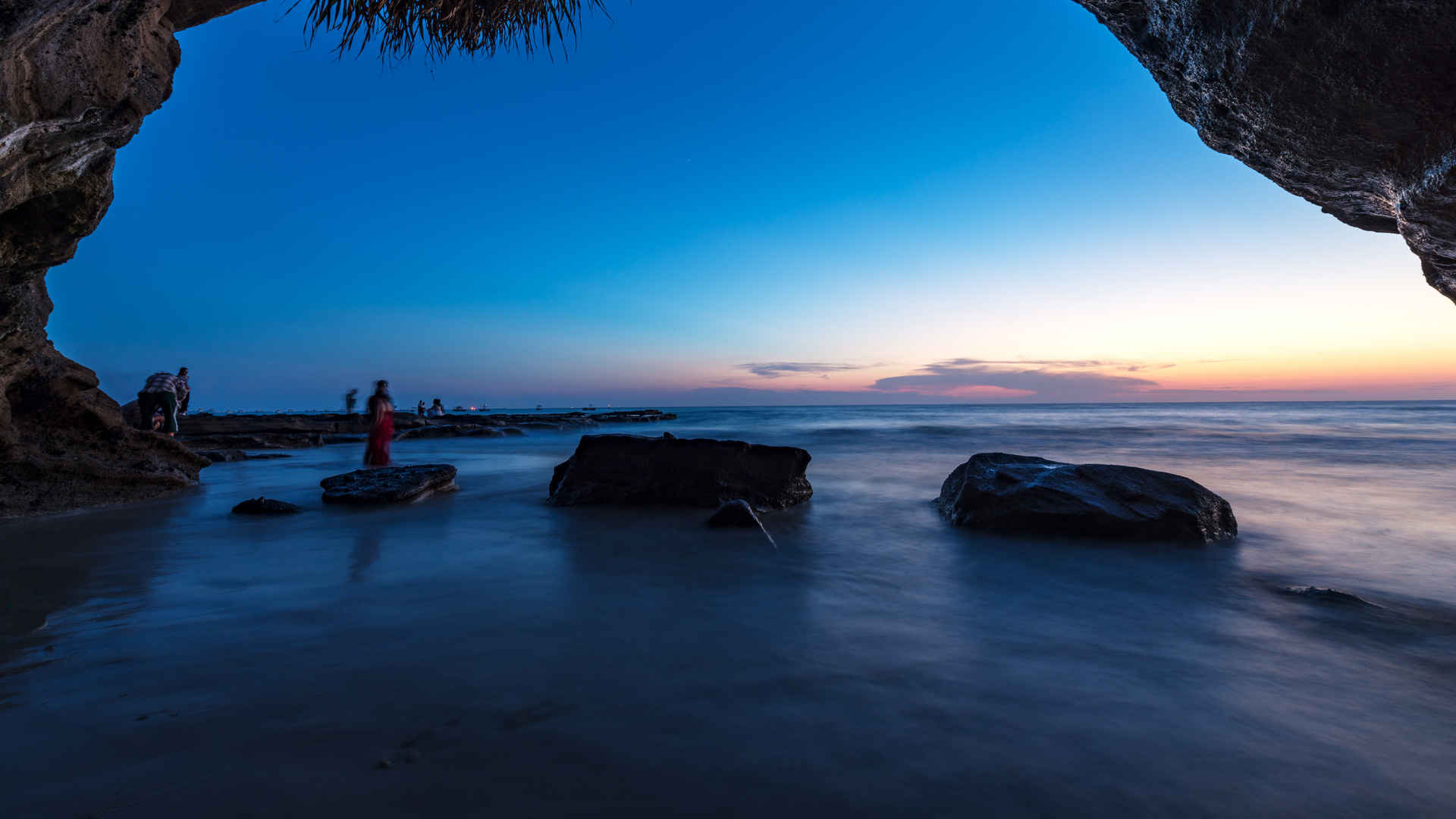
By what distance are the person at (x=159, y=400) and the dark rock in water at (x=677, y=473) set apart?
A: 33.9ft

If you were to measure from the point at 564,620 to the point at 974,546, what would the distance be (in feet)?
10.6

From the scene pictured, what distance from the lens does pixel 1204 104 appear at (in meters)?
3.18

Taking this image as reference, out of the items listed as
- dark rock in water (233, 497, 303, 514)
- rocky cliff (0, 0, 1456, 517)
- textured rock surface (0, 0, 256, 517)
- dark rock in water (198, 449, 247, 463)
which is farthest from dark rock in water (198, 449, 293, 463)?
dark rock in water (233, 497, 303, 514)

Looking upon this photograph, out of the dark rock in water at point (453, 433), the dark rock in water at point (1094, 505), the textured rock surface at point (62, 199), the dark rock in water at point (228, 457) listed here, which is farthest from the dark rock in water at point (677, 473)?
the dark rock in water at point (453, 433)

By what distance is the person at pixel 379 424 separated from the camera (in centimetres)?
921

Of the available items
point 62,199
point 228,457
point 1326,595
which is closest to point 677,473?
point 1326,595

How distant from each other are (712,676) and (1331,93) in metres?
3.42

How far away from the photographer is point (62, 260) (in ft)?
15.7

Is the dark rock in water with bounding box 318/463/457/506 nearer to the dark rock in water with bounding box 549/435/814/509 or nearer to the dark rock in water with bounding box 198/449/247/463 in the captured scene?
the dark rock in water with bounding box 549/435/814/509

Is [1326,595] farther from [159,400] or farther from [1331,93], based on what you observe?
[159,400]

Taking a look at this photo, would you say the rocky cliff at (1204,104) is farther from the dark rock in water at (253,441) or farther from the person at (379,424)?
the dark rock in water at (253,441)

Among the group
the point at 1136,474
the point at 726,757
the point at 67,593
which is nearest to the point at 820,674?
the point at 726,757

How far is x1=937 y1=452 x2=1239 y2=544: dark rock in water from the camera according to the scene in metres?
4.77

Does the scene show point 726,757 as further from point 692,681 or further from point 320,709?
point 320,709
